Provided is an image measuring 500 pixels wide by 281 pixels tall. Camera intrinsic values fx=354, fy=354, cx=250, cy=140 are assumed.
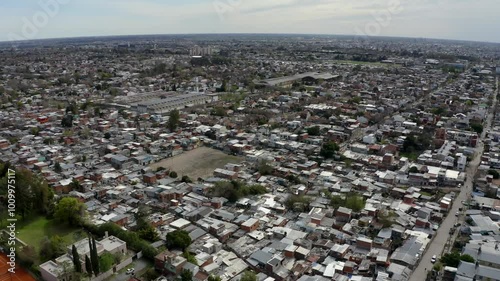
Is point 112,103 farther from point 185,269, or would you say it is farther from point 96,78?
point 185,269

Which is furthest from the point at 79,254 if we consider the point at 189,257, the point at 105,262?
the point at 189,257

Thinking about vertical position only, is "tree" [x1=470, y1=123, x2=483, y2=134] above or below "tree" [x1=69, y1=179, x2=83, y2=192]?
above

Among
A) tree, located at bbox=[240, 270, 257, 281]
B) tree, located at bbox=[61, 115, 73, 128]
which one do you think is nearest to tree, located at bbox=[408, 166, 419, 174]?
tree, located at bbox=[240, 270, 257, 281]

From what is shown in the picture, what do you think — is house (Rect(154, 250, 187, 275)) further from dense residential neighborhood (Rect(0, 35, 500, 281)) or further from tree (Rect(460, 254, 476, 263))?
tree (Rect(460, 254, 476, 263))

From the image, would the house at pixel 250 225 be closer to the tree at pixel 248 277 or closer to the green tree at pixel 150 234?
the tree at pixel 248 277

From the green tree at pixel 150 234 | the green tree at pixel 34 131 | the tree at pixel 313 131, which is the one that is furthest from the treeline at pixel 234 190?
the green tree at pixel 34 131

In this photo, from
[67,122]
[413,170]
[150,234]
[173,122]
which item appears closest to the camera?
[150,234]

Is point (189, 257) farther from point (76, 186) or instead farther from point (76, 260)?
point (76, 186)
